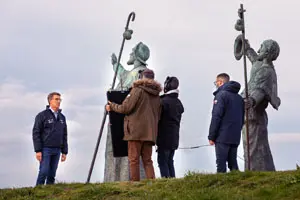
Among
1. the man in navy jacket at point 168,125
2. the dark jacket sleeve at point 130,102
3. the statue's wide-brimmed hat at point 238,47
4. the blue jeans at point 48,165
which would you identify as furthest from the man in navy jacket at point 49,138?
the statue's wide-brimmed hat at point 238,47

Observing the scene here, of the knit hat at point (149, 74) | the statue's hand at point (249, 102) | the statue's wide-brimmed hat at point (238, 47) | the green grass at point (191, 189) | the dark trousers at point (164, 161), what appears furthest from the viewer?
the statue's wide-brimmed hat at point (238, 47)

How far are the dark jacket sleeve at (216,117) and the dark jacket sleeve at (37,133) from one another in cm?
284

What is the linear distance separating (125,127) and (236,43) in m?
4.38

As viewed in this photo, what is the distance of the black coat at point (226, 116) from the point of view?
1380cm

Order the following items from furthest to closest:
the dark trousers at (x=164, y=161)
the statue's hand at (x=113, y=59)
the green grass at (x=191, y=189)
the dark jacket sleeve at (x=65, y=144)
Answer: the statue's hand at (x=113, y=59)
the dark jacket sleeve at (x=65, y=144)
the dark trousers at (x=164, y=161)
the green grass at (x=191, y=189)

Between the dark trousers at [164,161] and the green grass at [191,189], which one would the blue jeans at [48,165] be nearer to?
the green grass at [191,189]

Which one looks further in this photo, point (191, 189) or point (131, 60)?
point (131, 60)

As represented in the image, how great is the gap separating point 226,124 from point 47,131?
3.01 meters

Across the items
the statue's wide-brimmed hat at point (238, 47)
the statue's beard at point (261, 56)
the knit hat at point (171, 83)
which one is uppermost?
the statue's wide-brimmed hat at point (238, 47)

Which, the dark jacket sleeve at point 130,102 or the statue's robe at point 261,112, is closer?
the dark jacket sleeve at point 130,102

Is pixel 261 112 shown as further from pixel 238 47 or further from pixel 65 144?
pixel 65 144

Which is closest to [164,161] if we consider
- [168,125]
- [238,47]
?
[168,125]

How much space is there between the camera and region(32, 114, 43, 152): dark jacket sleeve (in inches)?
560

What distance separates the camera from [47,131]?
14359 millimetres
